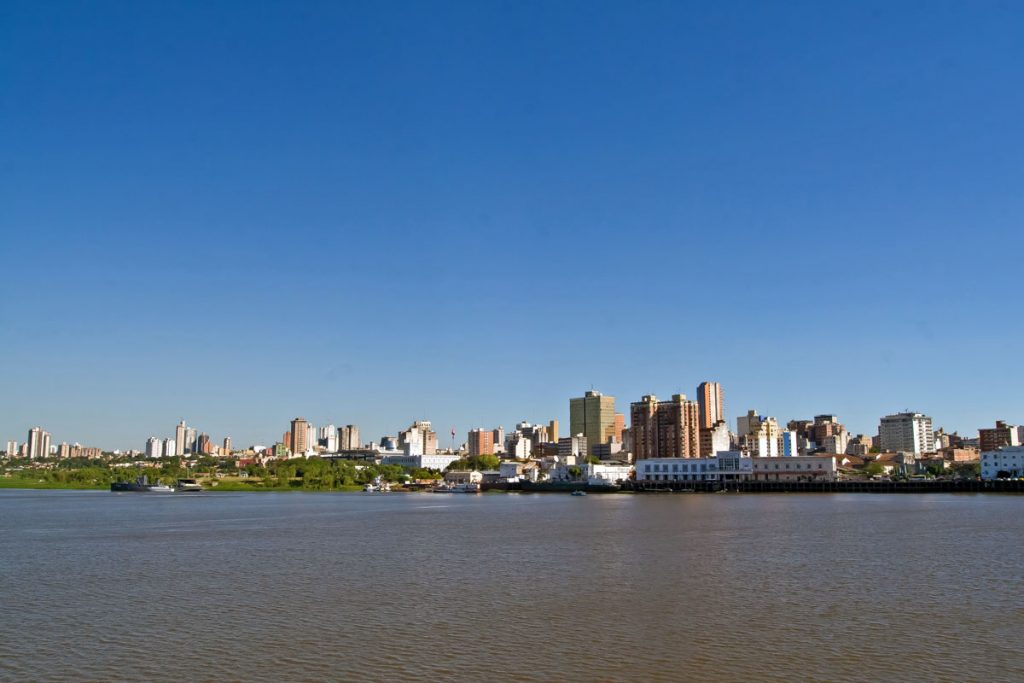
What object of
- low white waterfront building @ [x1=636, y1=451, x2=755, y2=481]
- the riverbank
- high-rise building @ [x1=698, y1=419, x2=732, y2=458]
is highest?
high-rise building @ [x1=698, y1=419, x2=732, y2=458]

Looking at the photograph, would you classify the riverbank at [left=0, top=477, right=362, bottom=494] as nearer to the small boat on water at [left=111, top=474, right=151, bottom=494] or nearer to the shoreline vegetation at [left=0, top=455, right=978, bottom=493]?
the shoreline vegetation at [left=0, top=455, right=978, bottom=493]

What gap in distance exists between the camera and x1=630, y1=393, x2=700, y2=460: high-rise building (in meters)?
185

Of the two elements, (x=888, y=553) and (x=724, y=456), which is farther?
(x=724, y=456)

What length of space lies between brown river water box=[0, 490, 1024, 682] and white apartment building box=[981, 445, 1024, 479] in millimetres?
91478

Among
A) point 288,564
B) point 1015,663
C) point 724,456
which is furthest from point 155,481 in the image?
point 1015,663

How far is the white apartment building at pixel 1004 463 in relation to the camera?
12712 centimetres

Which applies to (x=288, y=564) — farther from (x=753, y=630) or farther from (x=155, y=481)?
A: (x=155, y=481)

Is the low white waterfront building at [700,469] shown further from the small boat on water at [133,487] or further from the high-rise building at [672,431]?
the small boat on water at [133,487]

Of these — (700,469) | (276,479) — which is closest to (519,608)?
(700,469)

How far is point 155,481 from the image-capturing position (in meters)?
165

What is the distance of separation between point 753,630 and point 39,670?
55.3ft

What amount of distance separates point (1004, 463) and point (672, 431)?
229 feet

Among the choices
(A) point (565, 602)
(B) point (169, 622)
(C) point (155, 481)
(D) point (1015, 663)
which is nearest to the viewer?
(D) point (1015, 663)

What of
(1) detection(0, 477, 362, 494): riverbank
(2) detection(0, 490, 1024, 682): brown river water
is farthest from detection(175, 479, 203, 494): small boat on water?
(2) detection(0, 490, 1024, 682): brown river water
